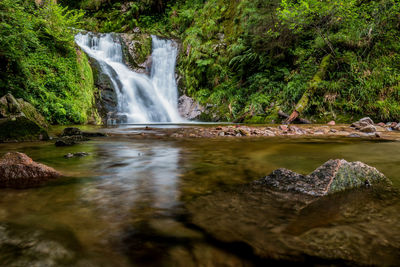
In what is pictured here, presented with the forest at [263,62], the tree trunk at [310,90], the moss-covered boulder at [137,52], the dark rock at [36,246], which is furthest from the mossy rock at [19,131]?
the moss-covered boulder at [137,52]

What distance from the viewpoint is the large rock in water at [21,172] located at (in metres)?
2.04

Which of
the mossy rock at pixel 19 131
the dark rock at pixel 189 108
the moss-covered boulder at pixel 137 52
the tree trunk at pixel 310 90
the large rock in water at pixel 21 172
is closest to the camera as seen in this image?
the large rock in water at pixel 21 172

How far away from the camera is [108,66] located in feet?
49.1

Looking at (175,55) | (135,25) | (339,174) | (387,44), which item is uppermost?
(135,25)

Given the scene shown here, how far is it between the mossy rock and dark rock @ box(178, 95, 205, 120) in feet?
35.4

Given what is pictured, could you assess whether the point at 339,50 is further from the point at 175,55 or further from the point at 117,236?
the point at 117,236

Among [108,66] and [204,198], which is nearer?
[204,198]

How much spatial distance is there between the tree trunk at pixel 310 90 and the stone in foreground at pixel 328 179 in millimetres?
8625

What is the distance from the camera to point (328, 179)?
6.01 ft

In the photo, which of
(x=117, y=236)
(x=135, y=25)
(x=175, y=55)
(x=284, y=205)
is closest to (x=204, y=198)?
(x=284, y=205)

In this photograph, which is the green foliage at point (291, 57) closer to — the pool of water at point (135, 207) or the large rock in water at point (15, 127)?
the pool of water at point (135, 207)

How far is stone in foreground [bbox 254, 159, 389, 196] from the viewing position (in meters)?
1.78

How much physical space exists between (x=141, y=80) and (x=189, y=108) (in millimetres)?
3737

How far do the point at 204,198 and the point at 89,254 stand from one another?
0.88 meters
